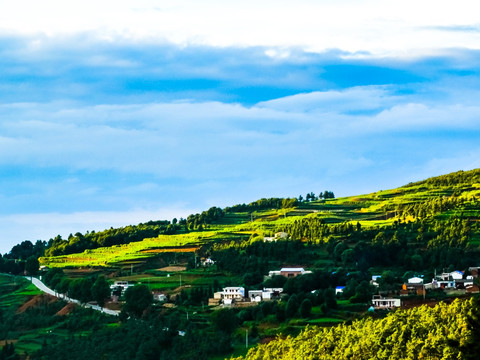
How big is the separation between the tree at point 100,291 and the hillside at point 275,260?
1.98 feet

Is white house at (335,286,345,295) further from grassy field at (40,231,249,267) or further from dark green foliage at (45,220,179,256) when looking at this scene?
dark green foliage at (45,220,179,256)

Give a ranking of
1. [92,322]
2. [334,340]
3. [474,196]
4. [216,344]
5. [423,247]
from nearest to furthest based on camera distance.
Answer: [334,340] → [216,344] → [92,322] → [423,247] → [474,196]

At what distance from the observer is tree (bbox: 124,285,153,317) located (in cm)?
9356

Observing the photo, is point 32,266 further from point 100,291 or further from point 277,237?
point 100,291

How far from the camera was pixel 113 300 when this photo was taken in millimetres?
104625

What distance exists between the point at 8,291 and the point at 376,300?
53.0m

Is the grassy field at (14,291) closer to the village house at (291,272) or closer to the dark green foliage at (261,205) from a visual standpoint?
the village house at (291,272)

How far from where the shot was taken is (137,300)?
A: 9394 cm

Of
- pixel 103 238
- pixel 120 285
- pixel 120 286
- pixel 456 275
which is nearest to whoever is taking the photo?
pixel 456 275

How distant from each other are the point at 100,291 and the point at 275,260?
22.0 metres

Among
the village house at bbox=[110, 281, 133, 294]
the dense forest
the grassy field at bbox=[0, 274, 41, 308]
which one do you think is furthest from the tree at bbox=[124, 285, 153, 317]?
the dense forest

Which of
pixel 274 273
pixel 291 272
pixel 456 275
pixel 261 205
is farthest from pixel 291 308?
pixel 261 205

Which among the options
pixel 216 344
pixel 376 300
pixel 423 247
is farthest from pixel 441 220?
pixel 216 344

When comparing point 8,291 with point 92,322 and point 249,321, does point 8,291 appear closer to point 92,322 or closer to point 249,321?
point 92,322
